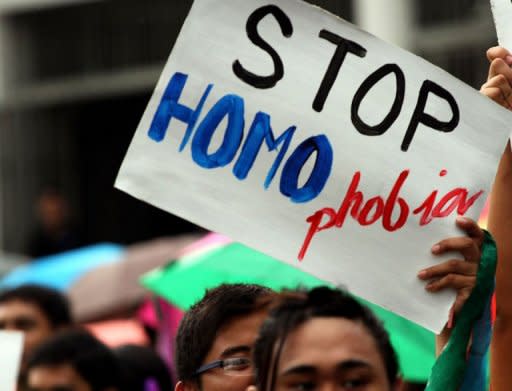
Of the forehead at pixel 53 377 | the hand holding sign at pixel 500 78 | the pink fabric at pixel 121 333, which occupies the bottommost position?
the forehead at pixel 53 377

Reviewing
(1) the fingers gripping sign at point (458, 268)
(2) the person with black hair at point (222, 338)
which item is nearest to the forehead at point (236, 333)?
(2) the person with black hair at point (222, 338)

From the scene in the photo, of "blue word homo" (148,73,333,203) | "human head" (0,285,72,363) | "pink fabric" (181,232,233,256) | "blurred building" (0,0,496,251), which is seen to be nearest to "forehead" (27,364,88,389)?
"pink fabric" (181,232,233,256)

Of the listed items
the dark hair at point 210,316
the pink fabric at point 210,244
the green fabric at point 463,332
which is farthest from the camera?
the pink fabric at point 210,244

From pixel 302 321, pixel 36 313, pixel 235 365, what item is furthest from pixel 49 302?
pixel 302 321

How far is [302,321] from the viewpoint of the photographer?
3.49m

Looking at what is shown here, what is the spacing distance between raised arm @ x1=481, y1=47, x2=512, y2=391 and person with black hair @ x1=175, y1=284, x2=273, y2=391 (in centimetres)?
51

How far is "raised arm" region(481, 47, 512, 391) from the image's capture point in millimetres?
3803

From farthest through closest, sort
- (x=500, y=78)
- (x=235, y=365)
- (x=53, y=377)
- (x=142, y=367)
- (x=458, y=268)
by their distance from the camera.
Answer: (x=142, y=367) < (x=53, y=377) < (x=235, y=365) < (x=500, y=78) < (x=458, y=268)

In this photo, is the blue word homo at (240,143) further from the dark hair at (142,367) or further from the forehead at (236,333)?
the dark hair at (142,367)

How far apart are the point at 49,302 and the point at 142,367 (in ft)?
3.99

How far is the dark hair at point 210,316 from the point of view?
13.4 ft

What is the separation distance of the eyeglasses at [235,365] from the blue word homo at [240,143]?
1.52 ft

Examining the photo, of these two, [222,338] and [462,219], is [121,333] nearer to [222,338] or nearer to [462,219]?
[222,338]

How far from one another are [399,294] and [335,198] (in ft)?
0.79
